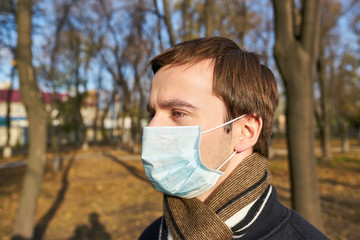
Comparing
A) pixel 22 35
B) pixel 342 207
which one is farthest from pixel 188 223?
pixel 342 207

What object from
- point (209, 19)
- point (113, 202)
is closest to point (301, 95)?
point (209, 19)

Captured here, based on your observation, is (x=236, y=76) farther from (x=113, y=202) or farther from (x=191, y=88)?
(x=113, y=202)

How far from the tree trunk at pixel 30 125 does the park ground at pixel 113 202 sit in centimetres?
111

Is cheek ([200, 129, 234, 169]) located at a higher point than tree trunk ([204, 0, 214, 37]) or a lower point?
lower

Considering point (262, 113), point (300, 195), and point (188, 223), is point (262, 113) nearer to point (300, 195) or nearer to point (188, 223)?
point (188, 223)

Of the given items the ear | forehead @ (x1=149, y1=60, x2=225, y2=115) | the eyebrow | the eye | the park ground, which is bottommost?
the park ground

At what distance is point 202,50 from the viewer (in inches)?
60.4

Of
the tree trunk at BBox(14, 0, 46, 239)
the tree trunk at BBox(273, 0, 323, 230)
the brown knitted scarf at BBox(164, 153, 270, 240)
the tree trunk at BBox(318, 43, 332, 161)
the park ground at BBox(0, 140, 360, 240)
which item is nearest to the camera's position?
the brown knitted scarf at BBox(164, 153, 270, 240)

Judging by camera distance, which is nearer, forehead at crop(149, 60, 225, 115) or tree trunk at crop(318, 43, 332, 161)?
forehead at crop(149, 60, 225, 115)

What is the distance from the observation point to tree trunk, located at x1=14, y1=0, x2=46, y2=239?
529cm

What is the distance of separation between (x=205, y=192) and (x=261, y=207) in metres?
0.31

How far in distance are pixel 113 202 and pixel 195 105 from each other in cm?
787

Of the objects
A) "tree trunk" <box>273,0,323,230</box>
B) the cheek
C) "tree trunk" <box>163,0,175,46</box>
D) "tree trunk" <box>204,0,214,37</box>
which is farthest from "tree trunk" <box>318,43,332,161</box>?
the cheek

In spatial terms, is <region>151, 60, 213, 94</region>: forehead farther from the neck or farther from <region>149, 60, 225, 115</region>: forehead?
the neck
